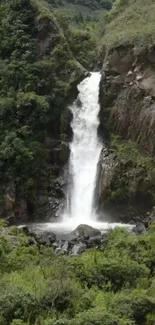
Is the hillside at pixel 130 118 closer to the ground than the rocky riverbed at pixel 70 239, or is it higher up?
higher up

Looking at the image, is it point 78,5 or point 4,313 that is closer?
point 4,313

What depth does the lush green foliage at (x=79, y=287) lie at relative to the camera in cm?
1569

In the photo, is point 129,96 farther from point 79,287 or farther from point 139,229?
point 79,287

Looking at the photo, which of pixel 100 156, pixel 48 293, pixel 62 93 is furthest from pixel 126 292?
pixel 62 93

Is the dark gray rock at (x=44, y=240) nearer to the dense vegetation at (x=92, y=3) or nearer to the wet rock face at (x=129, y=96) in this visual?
the wet rock face at (x=129, y=96)

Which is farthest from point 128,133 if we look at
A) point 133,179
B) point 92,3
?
point 92,3

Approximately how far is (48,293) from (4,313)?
4.97ft

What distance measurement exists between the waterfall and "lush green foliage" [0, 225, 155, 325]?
48.5 ft

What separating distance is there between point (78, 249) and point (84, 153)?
44.4 feet

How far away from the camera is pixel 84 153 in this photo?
134 ft

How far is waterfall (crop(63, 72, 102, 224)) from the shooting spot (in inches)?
1510

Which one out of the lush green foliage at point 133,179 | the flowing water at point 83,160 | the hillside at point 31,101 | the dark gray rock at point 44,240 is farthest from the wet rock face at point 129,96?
the dark gray rock at point 44,240

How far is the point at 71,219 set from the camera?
1479 inches

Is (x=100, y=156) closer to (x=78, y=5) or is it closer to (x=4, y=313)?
(x=4, y=313)
